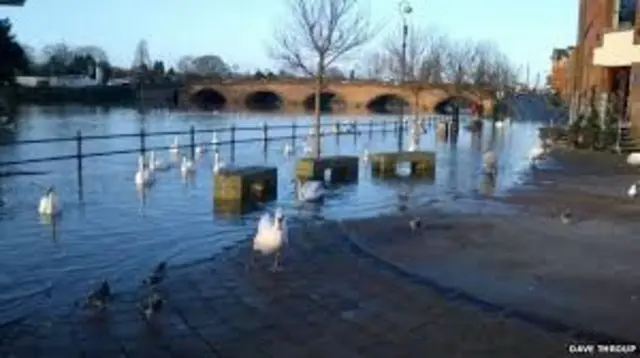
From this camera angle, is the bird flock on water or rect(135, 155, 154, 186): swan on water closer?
the bird flock on water

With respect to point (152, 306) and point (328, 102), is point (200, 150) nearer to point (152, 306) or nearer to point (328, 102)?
point (152, 306)

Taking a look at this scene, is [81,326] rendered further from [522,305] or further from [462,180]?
[462,180]

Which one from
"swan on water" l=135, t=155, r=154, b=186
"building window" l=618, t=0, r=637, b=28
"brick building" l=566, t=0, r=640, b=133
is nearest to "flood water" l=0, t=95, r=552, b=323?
"swan on water" l=135, t=155, r=154, b=186

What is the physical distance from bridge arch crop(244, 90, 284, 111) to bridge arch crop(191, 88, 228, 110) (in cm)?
353

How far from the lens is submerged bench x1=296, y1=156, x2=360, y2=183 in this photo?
2036cm

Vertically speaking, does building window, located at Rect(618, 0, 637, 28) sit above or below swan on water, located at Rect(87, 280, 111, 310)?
above

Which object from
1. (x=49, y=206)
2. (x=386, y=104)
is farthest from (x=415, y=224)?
(x=386, y=104)

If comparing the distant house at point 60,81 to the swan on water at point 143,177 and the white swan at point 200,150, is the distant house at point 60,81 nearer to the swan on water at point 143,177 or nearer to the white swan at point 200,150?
the white swan at point 200,150

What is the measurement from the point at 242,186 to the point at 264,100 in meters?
116

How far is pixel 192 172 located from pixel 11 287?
1346 centimetres

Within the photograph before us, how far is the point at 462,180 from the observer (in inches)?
880

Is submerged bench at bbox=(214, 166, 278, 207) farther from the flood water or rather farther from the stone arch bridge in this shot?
the stone arch bridge

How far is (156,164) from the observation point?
23.0 meters

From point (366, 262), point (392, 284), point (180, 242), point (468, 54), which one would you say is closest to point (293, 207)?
point (180, 242)
